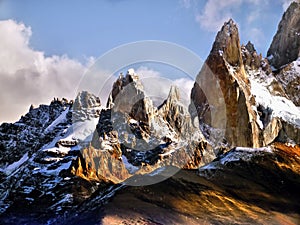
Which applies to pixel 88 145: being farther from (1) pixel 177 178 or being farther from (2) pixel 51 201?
(1) pixel 177 178

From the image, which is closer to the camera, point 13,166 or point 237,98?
point 237,98

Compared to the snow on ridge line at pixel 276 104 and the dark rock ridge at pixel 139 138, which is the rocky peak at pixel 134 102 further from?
the snow on ridge line at pixel 276 104

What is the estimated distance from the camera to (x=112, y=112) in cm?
19288

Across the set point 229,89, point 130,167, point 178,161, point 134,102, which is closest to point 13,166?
point 130,167

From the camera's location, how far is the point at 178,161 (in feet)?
589

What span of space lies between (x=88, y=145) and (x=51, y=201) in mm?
44527

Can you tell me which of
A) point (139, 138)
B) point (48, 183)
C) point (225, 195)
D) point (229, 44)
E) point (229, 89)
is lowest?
point (225, 195)

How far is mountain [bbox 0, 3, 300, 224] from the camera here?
66.8 metres

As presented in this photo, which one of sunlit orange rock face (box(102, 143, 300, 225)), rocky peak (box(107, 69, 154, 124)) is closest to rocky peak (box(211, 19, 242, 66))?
rocky peak (box(107, 69, 154, 124))

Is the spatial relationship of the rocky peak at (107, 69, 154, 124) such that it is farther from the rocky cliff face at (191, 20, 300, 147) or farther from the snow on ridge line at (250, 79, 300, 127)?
the snow on ridge line at (250, 79, 300, 127)

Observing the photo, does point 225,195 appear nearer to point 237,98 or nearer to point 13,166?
point 237,98

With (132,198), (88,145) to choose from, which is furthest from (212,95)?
(132,198)

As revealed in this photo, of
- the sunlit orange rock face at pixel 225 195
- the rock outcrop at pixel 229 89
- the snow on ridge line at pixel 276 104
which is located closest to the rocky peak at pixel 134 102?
the rock outcrop at pixel 229 89

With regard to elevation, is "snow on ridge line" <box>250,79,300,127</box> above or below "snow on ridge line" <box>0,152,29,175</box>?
below
